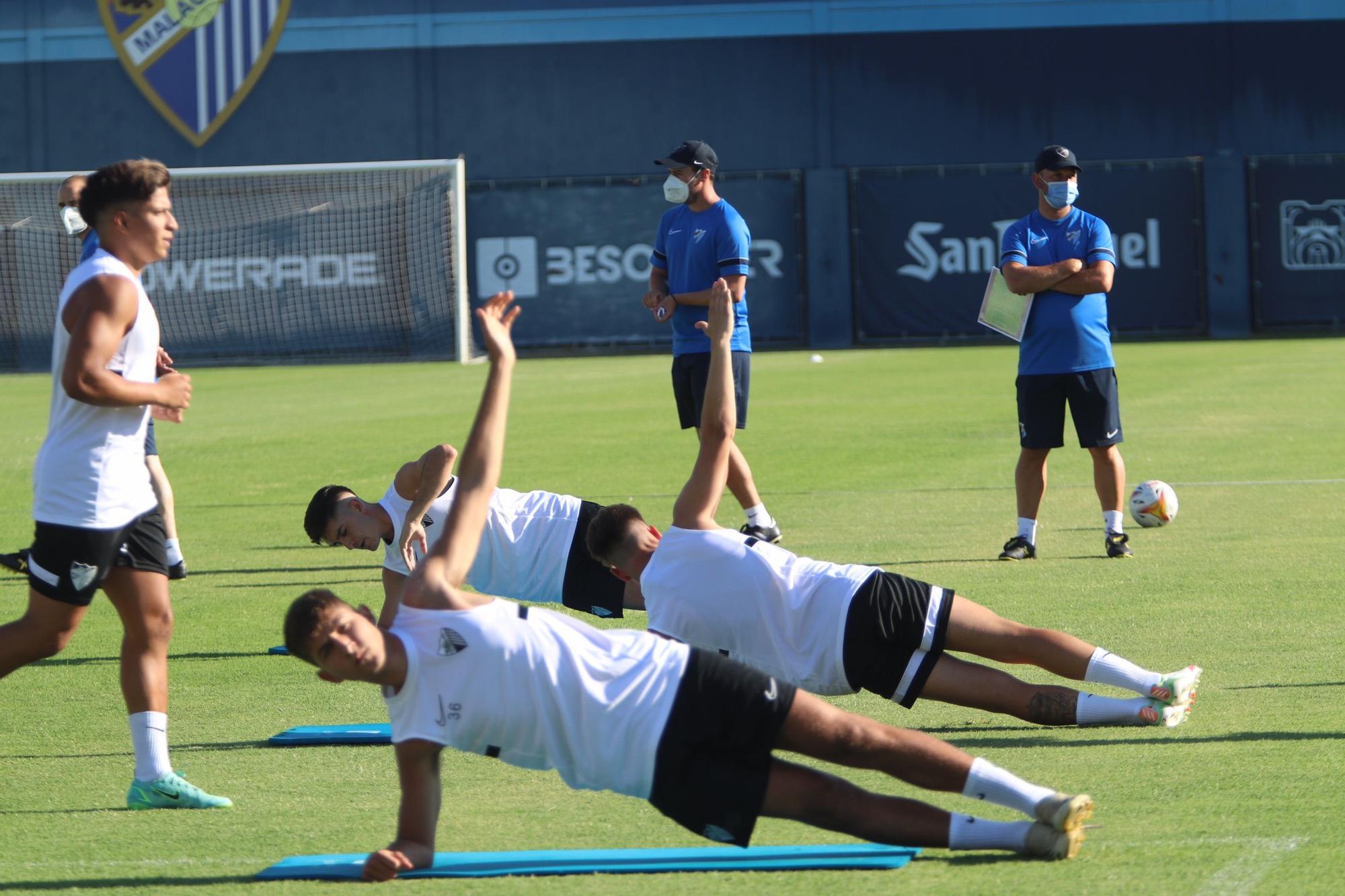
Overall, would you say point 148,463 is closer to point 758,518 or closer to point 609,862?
point 758,518

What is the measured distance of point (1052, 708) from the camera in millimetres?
5957

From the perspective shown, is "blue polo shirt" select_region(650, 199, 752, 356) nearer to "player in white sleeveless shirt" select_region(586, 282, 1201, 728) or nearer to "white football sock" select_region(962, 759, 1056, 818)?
"player in white sleeveless shirt" select_region(586, 282, 1201, 728)

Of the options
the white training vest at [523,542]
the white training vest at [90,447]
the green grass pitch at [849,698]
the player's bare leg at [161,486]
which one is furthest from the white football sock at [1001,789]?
the player's bare leg at [161,486]

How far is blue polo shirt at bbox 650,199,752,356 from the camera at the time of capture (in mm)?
10805

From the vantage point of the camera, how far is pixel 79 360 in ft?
16.5

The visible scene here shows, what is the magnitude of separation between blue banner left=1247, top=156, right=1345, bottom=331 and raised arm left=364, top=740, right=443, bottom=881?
99.0 feet

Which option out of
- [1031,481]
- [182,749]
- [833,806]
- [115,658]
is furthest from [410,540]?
[1031,481]

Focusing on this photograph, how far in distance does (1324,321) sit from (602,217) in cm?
1352

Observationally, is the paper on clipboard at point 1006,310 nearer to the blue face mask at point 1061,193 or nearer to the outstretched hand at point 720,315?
the blue face mask at point 1061,193

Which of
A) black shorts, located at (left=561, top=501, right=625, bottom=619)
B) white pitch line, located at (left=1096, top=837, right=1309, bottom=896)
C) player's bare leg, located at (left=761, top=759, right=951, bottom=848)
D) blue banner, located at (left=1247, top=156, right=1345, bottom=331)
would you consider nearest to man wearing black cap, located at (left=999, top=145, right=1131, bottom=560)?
black shorts, located at (left=561, top=501, right=625, bottom=619)

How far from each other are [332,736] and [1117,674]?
9.19ft

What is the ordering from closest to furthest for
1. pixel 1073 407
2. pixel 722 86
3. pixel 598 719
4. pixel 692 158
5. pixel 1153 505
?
pixel 598 719 < pixel 1073 407 < pixel 1153 505 < pixel 692 158 < pixel 722 86

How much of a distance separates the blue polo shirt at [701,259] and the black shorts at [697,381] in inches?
2.2

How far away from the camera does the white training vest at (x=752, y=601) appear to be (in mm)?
5418
